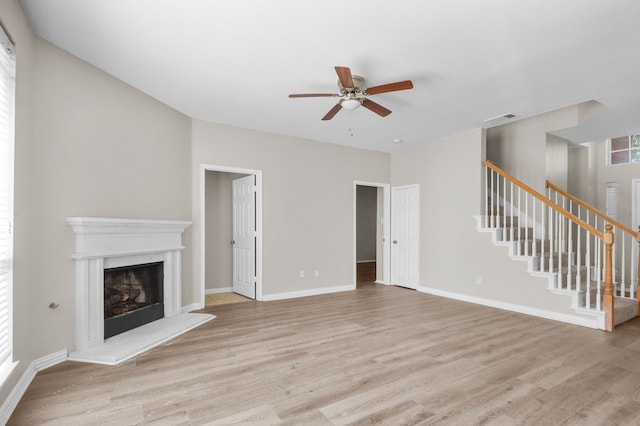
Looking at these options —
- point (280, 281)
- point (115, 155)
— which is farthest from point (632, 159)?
point (115, 155)

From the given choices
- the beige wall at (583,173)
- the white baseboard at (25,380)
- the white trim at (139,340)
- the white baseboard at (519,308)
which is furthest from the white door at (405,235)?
the white baseboard at (25,380)

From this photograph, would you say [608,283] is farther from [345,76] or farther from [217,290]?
[217,290]

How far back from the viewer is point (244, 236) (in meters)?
5.75

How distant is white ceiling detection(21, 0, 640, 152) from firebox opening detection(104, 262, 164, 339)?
2084mm

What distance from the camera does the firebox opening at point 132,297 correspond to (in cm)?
361

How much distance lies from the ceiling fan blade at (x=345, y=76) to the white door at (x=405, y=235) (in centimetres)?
372

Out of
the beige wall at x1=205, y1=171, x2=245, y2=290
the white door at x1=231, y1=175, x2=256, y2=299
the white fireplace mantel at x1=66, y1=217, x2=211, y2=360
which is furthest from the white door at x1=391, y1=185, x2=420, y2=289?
the white fireplace mantel at x1=66, y1=217, x2=211, y2=360

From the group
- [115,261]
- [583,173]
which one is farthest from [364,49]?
[583,173]

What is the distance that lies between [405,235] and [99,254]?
5.02 m

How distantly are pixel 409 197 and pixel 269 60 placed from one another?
4.19 m

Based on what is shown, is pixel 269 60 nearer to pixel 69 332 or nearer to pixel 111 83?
pixel 111 83

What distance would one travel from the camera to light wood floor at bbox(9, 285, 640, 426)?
2209mm

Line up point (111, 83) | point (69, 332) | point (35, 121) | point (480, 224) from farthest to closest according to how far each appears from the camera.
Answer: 1. point (480, 224)
2. point (111, 83)
3. point (69, 332)
4. point (35, 121)

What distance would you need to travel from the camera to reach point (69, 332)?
123 inches
